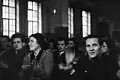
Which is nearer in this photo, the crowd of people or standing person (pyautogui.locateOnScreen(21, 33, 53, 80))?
the crowd of people

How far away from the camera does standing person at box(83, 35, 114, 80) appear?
2.52 metres

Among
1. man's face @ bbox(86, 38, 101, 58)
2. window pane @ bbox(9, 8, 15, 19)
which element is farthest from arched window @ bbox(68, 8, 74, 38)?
man's face @ bbox(86, 38, 101, 58)

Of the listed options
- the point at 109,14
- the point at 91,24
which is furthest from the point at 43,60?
the point at 91,24

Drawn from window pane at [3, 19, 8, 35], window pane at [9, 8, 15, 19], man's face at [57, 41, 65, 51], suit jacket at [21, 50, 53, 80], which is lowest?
suit jacket at [21, 50, 53, 80]

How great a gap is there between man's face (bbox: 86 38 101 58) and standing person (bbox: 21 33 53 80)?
52cm

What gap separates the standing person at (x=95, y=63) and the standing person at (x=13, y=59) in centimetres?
124

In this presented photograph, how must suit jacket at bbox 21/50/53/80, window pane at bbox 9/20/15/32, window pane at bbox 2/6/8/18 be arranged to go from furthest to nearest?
window pane at bbox 9/20/15/32 → window pane at bbox 2/6/8/18 → suit jacket at bbox 21/50/53/80

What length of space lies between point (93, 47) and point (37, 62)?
745mm

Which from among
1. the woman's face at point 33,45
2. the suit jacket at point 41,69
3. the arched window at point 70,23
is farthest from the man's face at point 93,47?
the arched window at point 70,23

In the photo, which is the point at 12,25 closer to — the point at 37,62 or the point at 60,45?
the point at 60,45

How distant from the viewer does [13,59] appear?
12.4 feet

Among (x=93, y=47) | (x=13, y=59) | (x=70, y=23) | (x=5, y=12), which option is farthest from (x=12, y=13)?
(x=93, y=47)

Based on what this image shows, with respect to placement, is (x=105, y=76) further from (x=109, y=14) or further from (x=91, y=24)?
(x=91, y=24)

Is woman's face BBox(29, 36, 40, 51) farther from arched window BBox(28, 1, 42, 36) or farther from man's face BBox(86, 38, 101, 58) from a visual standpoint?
arched window BBox(28, 1, 42, 36)
